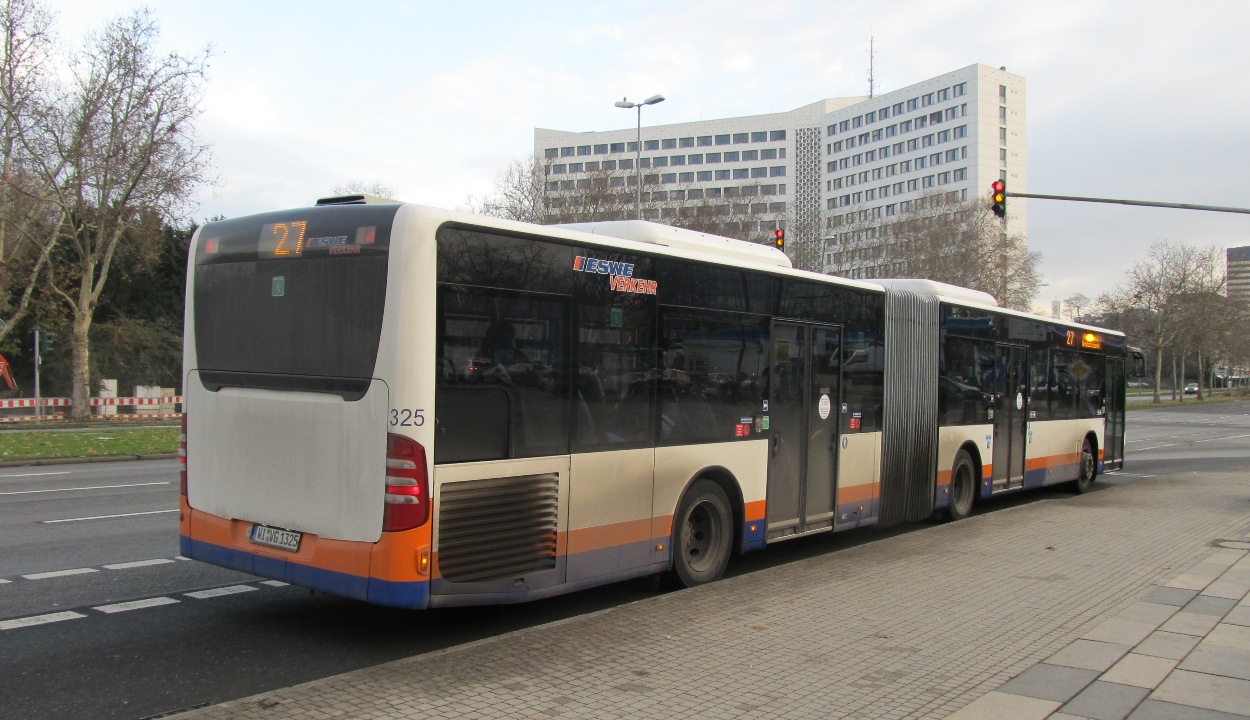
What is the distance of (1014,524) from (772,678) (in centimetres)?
855

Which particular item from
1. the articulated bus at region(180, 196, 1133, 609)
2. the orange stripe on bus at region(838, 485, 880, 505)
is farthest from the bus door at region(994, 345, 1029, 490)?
the articulated bus at region(180, 196, 1133, 609)

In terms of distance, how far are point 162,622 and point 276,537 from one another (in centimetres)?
134

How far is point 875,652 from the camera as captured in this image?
22.0 feet

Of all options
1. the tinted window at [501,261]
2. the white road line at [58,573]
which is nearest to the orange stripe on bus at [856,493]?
the tinted window at [501,261]

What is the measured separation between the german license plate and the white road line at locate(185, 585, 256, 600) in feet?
5.34

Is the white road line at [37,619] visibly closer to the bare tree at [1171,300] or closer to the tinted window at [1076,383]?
the tinted window at [1076,383]

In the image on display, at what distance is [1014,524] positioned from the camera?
1339 centimetres

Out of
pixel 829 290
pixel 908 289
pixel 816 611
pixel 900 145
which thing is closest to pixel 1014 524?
pixel 908 289

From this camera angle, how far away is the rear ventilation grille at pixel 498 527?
6.26 metres

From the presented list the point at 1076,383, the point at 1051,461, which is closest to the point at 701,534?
the point at 1051,461

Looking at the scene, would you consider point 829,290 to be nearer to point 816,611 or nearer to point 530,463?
point 816,611

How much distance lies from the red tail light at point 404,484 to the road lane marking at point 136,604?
283cm

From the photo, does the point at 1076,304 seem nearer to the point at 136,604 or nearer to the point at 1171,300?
the point at 1171,300

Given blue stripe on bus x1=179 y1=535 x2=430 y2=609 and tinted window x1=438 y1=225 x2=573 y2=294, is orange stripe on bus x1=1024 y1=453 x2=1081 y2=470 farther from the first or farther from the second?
blue stripe on bus x1=179 y1=535 x2=430 y2=609
